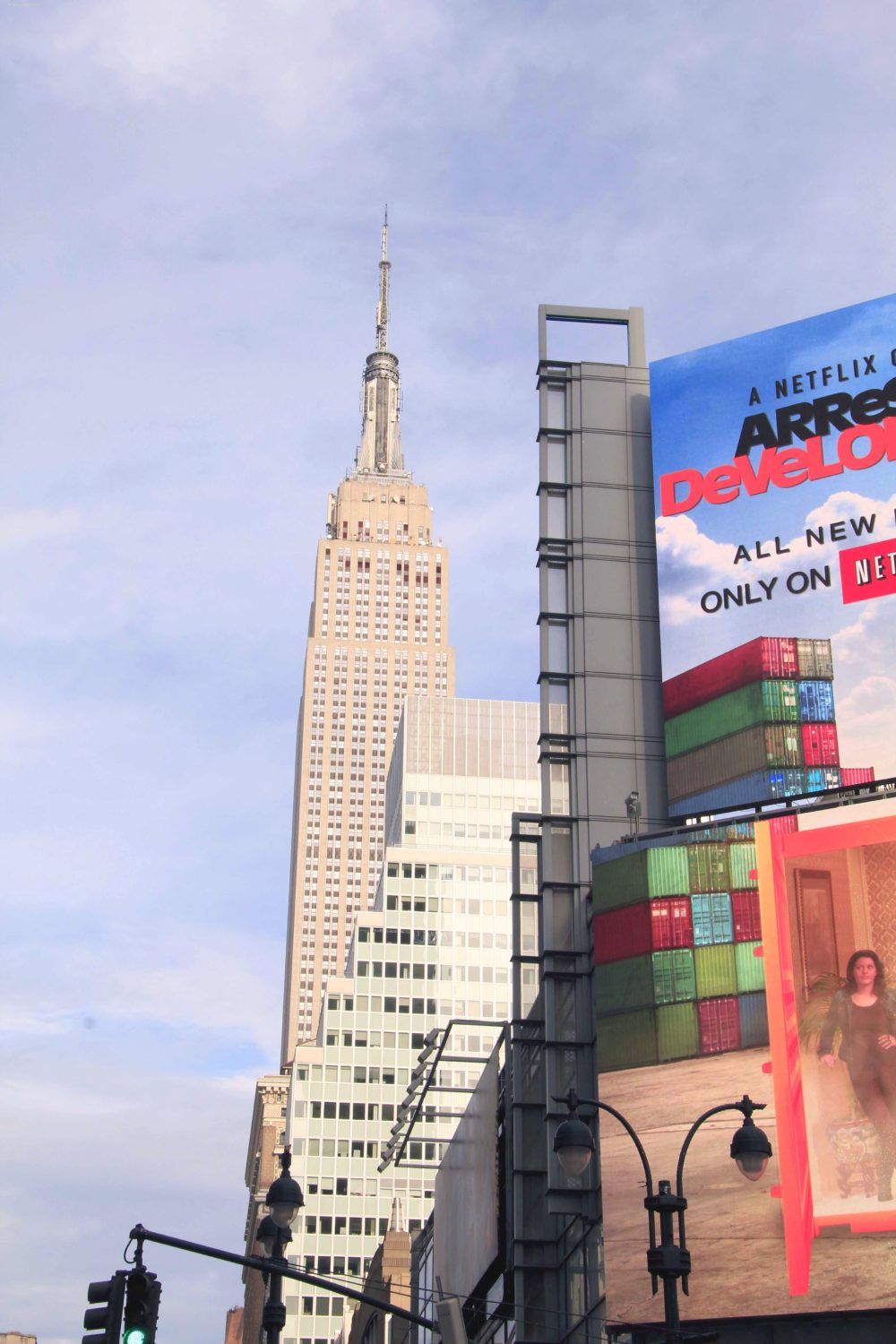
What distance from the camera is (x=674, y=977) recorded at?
1976 inches

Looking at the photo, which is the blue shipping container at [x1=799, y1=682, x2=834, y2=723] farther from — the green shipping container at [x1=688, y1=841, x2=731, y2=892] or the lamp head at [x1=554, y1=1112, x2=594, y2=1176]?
the lamp head at [x1=554, y1=1112, x2=594, y2=1176]

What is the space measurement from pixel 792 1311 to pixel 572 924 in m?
15.6

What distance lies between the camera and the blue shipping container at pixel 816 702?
53.2m

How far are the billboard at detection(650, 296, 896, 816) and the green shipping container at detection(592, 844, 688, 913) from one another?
3.70 meters

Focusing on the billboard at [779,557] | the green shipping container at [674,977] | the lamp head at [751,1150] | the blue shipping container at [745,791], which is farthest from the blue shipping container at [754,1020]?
the lamp head at [751,1150]

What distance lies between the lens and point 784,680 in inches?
2125

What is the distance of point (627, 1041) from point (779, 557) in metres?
16.6

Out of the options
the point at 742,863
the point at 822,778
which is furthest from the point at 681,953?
the point at 822,778

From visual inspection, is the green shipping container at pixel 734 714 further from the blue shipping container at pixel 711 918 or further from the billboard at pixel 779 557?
the blue shipping container at pixel 711 918

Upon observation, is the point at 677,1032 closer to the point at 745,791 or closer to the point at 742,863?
the point at 742,863

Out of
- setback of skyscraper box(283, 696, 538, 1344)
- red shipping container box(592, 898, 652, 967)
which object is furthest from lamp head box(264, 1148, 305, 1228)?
setback of skyscraper box(283, 696, 538, 1344)

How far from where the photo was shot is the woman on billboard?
45.9 m

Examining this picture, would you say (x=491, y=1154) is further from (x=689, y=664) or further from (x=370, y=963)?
(x=370, y=963)

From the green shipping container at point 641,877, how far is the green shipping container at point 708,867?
0.66 ft
